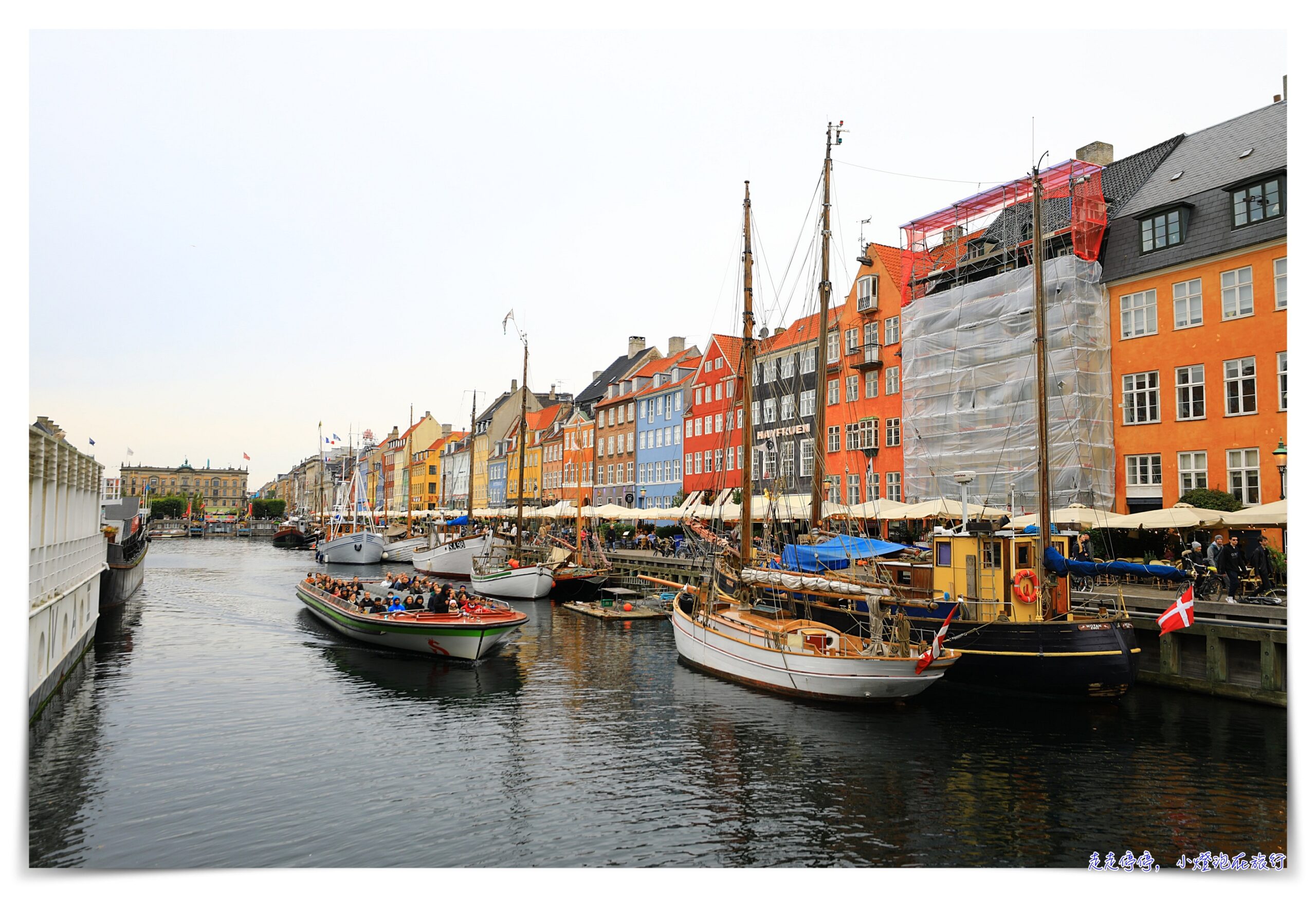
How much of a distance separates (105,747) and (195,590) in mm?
35233

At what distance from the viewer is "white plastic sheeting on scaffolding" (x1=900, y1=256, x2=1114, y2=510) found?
32.0 meters

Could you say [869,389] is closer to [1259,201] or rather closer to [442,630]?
[1259,201]

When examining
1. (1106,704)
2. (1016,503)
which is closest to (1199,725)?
(1106,704)

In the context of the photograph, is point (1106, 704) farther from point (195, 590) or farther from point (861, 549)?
point (195, 590)

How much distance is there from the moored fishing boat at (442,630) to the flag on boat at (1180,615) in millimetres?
→ 16190

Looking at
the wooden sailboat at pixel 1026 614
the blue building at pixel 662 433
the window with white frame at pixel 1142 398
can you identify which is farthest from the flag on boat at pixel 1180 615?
the blue building at pixel 662 433

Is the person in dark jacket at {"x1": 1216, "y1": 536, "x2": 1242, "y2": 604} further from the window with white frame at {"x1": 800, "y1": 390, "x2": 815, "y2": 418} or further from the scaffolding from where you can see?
the window with white frame at {"x1": 800, "y1": 390, "x2": 815, "y2": 418}

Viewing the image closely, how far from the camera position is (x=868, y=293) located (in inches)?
1746

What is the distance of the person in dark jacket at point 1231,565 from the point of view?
20575mm

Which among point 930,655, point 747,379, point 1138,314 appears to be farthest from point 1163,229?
point 930,655

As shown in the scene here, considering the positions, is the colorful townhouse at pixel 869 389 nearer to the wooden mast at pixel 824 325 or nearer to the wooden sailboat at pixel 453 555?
the wooden mast at pixel 824 325

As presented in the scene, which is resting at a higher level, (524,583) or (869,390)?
(869,390)

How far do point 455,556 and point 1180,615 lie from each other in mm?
46347

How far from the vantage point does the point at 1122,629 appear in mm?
18719
